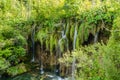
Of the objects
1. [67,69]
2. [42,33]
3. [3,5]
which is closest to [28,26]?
[42,33]

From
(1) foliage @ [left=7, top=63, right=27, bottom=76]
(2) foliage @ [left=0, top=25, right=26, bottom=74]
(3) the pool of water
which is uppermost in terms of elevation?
(2) foliage @ [left=0, top=25, right=26, bottom=74]

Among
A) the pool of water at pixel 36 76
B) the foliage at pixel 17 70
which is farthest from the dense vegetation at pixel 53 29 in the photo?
the pool of water at pixel 36 76

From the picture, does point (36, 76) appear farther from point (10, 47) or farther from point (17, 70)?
point (10, 47)

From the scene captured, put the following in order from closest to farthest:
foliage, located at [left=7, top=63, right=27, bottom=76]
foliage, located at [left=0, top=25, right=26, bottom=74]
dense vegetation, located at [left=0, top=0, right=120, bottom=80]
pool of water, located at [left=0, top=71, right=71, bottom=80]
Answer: dense vegetation, located at [left=0, top=0, right=120, bottom=80] → foliage, located at [left=0, top=25, right=26, bottom=74] → pool of water, located at [left=0, top=71, right=71, bottom=80] → foliage, located at [left=7, top=63, right=27, bottom=76]

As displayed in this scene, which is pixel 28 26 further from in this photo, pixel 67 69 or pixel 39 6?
pixel 67 69

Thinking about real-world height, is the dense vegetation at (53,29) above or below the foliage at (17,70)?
above

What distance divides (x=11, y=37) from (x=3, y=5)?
14.2 ft

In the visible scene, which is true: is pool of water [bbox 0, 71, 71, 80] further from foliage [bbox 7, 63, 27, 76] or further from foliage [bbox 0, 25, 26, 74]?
foliage [bbox 0, 25, 26, 74]

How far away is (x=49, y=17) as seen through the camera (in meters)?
18.3

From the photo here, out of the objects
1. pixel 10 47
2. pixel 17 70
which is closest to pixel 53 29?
pixel 10 47

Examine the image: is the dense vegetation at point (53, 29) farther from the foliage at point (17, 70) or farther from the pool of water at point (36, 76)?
the pool of water at point (36, 76)

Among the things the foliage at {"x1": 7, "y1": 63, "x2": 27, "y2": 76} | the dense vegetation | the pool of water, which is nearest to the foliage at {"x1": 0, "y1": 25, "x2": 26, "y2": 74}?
the dense vegetation

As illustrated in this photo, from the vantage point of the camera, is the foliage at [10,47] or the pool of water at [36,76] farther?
the pool of water at [36,76]

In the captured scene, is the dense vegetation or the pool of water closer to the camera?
the dense vegetation
